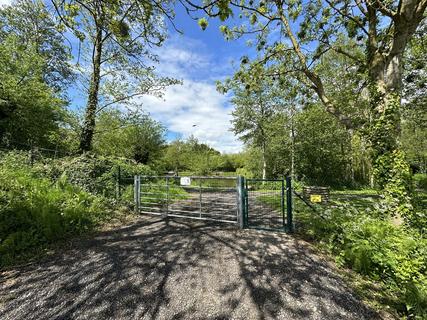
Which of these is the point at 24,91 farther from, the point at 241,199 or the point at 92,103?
the point at 241,199

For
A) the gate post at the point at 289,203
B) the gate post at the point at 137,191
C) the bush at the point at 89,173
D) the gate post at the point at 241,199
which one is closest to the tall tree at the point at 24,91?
the bush at the point at 89,173

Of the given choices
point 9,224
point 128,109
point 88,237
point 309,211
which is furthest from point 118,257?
point 128,109

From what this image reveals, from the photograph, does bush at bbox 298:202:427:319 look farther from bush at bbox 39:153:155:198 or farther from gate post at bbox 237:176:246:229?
bush at bbox 39:153:155:198

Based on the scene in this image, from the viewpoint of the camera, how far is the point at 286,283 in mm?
2865

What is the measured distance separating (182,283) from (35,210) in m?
3.70

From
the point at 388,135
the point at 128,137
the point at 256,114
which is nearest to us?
the point at 388,135

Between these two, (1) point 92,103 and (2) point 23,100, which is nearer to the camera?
(2) point 23,100

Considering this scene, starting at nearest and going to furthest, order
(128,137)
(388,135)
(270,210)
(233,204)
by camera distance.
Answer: (388,135)
(233,204)
(270,210)
(128,137)

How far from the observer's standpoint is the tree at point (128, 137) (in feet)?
31.9

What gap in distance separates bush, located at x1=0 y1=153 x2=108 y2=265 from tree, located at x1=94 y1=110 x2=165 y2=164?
4.29 m

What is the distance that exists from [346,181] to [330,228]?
1388cm

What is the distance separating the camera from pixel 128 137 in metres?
13.1

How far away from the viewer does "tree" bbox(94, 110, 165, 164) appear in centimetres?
973

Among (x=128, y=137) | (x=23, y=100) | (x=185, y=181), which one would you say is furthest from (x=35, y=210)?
(x=128, y=137)
